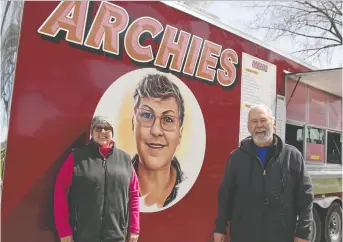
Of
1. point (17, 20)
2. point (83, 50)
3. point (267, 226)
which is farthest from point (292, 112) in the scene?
point (17, 20)

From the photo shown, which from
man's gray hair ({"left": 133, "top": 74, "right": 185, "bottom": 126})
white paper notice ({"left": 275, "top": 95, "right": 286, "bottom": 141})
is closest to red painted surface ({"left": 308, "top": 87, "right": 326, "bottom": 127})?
white paper notice ({"left": 275, "top": 95, "right": 286, "bottom": 141})

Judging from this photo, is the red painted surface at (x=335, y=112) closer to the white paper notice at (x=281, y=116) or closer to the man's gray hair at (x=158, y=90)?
the white paper notice at (x=281, y=116)

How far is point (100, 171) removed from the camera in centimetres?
263

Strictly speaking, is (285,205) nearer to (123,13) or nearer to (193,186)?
(193,186)

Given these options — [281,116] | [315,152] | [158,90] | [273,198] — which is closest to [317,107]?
[315,152]

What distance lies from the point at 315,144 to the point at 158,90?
3.81m

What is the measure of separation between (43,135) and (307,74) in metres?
4.16

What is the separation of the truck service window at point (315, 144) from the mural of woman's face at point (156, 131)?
10.6 feet

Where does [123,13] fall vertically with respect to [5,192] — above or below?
above

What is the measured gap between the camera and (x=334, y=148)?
22.8 feet

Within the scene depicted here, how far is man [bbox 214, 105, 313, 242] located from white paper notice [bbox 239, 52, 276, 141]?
163 cm

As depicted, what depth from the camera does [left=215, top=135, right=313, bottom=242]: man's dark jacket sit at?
263 cm

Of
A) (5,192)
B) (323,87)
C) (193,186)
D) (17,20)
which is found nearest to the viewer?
(5,192)

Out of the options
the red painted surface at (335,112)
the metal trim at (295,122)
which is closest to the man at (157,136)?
the metal trim at (295,122)
